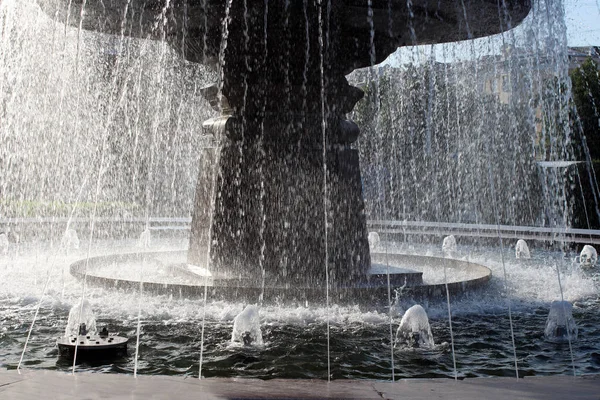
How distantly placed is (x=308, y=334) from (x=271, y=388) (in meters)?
2.19

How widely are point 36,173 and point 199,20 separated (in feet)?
82.8

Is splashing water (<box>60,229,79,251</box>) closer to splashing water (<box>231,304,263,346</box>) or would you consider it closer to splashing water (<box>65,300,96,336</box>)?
splashing water (<box>65,300,96,336</box>)

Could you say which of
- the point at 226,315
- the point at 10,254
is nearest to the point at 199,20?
the point at 226,315

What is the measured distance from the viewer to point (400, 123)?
3650cm

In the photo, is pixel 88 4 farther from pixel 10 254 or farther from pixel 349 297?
pixel 10 254

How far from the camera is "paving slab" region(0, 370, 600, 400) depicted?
370 centimetres

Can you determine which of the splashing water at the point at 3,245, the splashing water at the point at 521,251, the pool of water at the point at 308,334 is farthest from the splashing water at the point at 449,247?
the splashing water at the point at 3,245

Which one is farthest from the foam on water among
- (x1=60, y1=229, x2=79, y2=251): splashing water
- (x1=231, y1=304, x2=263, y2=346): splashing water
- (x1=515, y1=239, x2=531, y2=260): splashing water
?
(x1=60, y1=229, x2=79, y2=251): splashing water

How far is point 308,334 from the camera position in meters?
6.09

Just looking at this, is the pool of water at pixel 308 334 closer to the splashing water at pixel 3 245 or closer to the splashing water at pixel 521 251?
the splashing water at pixel 521 251

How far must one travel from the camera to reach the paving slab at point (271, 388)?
146 inches

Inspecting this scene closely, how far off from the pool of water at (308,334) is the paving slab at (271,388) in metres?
0.81

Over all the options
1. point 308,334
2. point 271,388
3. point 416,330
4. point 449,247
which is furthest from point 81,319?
point 449,247

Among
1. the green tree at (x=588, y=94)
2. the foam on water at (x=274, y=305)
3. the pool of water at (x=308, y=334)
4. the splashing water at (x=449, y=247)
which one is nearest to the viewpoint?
the pool of water at (x=308, y=334)
